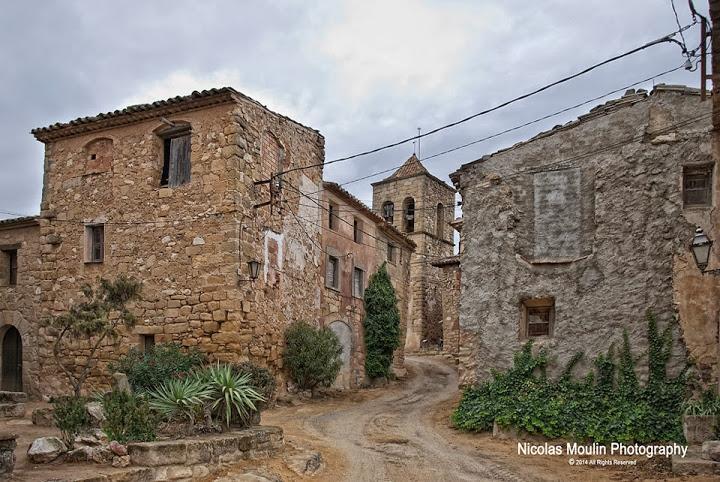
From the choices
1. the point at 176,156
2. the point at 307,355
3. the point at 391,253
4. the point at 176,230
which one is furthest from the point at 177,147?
the point at 391,253

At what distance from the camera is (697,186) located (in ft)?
41.2

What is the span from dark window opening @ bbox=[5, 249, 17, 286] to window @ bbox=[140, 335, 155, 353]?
5.18 m

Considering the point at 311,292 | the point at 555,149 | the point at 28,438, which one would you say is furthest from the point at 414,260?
the point at 28,438

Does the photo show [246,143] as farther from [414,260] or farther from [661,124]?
[414,260]

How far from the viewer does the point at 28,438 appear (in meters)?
9.63

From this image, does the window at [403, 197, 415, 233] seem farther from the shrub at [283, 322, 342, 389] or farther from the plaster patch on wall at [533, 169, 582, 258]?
the plaster patch on wall at [533, 169, 582, 258]

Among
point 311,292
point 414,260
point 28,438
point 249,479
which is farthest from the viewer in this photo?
point 414,260

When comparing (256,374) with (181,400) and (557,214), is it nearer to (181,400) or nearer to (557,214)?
(181,400)

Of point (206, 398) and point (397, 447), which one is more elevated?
point (206, 398)

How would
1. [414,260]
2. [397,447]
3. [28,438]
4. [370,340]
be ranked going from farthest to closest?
[414,260]
[370,340]
[397,447]
[28,438]

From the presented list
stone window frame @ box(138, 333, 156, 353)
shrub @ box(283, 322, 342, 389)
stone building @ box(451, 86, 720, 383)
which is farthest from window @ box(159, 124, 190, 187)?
stone building @ box(451, 86, 720, 383)

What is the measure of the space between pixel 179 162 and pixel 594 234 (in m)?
9.70

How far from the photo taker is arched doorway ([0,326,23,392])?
18594 millimetres

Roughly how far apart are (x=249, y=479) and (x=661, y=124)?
31.5ft
